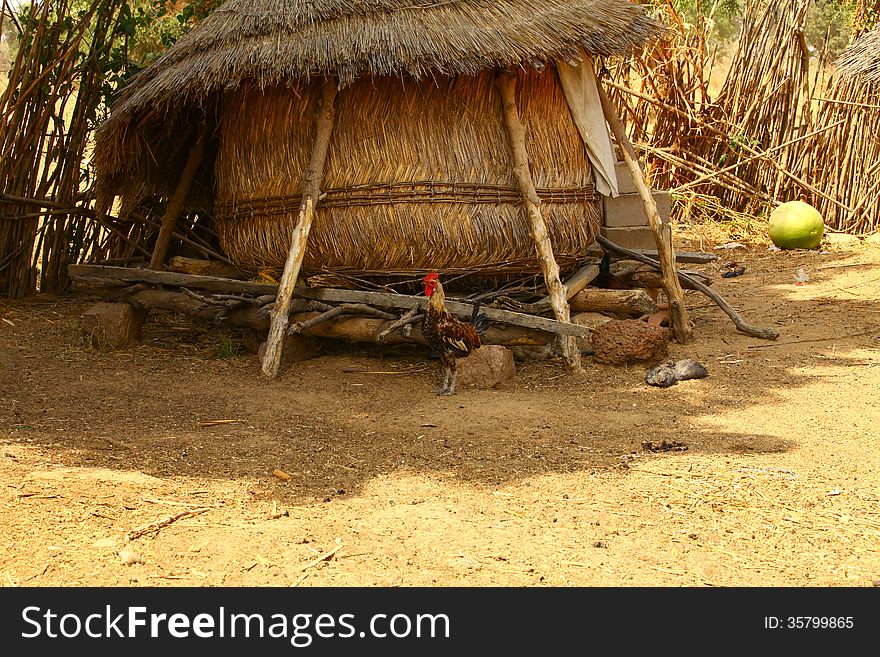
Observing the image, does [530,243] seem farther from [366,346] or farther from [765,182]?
[765,182]

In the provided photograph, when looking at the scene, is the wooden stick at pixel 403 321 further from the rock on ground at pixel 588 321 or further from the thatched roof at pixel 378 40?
the thatched roof at pixel 378 40

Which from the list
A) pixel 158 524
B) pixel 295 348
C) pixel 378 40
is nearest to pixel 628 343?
pixel 295 348

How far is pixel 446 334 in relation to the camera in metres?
5.57

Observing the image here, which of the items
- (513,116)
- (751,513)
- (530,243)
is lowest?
(751,513)

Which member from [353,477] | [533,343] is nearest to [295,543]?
[353,477]

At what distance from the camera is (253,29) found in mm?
6137

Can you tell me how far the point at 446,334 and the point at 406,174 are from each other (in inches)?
51.6

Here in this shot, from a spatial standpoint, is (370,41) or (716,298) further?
(716,298)

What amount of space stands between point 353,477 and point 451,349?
153 centimetres

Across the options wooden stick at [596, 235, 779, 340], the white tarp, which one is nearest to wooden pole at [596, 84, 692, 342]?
the white tarp

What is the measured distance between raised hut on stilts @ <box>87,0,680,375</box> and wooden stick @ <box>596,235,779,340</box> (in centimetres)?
56

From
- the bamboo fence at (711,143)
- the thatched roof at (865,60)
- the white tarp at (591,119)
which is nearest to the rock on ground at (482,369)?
the white tarp at (591,119)

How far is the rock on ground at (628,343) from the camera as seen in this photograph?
6.12 m

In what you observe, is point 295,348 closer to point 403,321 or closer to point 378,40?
point 403,321
